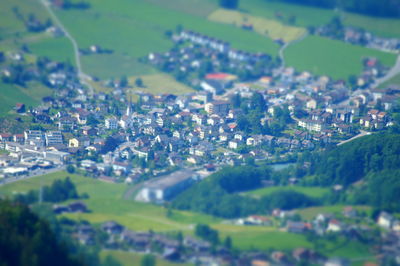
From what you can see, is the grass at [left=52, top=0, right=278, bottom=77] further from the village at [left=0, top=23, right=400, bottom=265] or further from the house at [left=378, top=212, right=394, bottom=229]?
the house at [left=378, top=212, right=394, bottom=229]

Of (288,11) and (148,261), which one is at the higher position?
(288,11)

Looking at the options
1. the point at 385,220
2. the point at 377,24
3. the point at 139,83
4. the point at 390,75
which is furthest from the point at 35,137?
the point at 377,24

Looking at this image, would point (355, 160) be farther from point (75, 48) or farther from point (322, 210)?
point (75, 48)

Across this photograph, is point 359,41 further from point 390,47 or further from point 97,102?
point 97,102

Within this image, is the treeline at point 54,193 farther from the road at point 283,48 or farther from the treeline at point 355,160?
the road at point 283,48

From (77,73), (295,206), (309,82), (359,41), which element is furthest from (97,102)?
(359,41)
